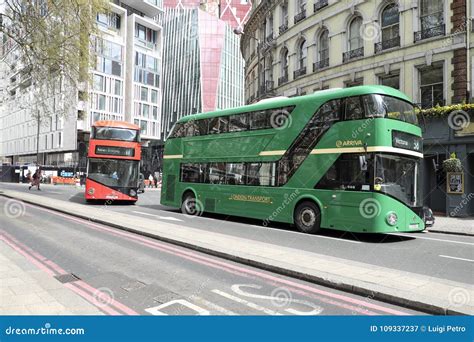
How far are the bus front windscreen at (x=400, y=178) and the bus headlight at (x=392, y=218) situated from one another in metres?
0.52

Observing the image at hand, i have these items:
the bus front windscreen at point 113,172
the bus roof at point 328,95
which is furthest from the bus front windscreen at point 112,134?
the bus roof at point 328,95

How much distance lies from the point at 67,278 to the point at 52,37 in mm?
13640

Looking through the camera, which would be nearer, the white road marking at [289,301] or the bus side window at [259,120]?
the white road marking at [289,301]

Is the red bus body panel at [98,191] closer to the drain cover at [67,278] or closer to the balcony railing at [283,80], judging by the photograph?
the drain cover at [67,278]

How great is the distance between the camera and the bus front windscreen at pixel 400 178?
1024 centimetres

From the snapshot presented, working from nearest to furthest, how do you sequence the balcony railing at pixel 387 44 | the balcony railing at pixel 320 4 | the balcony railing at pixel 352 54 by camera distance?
the balcony railing at pixel 387 44 → the balcony railing at pixel 352 54 → the balcony railing at pixel 320 4

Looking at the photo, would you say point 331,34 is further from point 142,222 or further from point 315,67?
point 142,222

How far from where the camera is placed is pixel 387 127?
1034cm

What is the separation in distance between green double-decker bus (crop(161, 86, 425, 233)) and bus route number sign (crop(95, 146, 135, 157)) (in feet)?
18.5

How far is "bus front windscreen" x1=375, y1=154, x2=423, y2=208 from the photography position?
33.6ft

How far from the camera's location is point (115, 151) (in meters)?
19.1

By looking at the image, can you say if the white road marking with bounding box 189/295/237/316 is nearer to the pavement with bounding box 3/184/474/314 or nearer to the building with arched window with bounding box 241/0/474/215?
the pavement with bounding box 3/184/474/314

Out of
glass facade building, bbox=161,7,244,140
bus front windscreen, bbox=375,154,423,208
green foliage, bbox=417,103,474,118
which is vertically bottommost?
bus front windscreen, bbox=375,154,423,208

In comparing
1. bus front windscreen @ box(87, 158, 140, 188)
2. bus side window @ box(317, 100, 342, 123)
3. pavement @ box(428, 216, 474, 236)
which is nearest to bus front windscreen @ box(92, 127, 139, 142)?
bus front windscreen @ box(87, 158, 140, 188)
